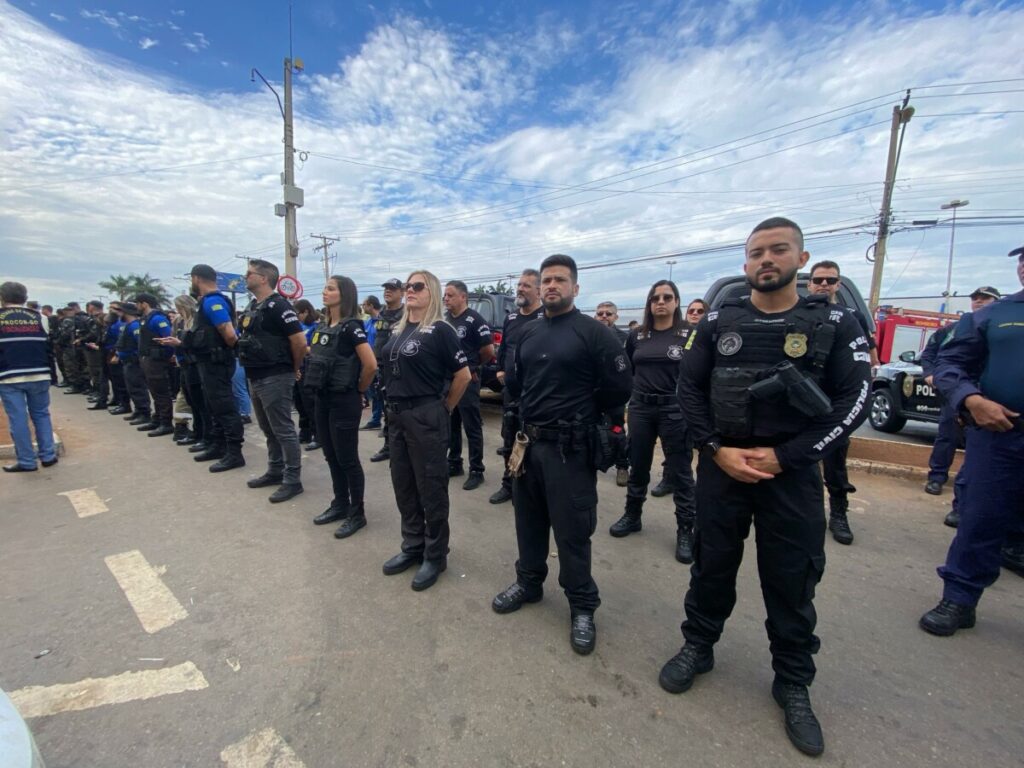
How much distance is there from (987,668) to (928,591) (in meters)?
0.78

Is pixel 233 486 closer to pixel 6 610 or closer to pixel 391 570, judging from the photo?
pixel 6 610

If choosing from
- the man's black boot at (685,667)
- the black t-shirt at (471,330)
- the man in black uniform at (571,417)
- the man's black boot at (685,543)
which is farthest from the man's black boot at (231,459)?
the man's black boot at (685,667)

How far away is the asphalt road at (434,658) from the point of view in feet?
6.03

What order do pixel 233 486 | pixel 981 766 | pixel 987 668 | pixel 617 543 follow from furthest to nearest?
pixel 233 486 → pixel 617 543 → pixel 987 668 → pixel 981 766

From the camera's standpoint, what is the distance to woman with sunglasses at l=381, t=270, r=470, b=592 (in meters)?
3.03

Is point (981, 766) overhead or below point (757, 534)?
below

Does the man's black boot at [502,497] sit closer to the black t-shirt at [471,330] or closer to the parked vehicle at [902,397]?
the black t-shirt at [471,330]

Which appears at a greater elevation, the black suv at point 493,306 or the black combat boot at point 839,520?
the black suv at point 493,306

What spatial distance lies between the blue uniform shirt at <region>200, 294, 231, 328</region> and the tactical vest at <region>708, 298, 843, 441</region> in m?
4.84

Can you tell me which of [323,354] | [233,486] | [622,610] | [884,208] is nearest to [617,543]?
[622,610]

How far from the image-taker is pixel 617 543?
3639 mm

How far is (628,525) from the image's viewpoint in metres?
3.79

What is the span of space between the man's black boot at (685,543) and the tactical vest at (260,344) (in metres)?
3.86

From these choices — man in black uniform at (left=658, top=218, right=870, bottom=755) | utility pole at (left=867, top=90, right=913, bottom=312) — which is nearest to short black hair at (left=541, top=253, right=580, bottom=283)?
man in black uniform at (left=658, top=218, right=870, bottom=755)
